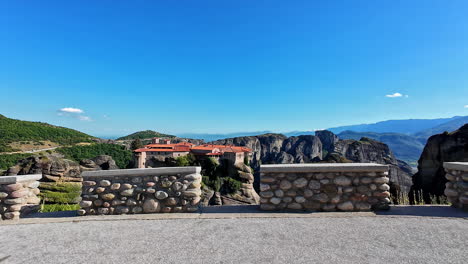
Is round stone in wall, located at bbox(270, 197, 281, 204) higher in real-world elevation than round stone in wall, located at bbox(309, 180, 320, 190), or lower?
lower

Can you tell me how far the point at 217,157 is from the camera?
54.3 metres

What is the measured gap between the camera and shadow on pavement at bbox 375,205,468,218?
170 inches

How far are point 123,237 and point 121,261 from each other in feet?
2.62

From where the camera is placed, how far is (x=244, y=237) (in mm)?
3541

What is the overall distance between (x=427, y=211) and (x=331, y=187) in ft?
6.37

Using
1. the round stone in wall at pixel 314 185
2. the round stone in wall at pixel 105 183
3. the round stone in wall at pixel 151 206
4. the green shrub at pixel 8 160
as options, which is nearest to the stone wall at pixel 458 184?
the round stone in wall at pixel 314 185

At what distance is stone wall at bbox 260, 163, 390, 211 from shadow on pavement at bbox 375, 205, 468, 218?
0.21m

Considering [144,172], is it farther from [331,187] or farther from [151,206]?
[331,187]

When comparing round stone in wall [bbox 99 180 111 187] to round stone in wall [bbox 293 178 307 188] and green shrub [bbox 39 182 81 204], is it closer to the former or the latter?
round stone in wall [bbox 293 178 307 188]

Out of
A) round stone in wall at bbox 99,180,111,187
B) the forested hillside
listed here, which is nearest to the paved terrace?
round stone in wall at bbox 99,180,111,187

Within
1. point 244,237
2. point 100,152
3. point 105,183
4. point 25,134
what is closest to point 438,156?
point 244,237

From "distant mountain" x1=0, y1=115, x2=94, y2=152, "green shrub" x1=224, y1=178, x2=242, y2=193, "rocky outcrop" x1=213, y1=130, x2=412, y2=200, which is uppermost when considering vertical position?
"distant mountain" x1=0, y1=115, x2=94, y2=152

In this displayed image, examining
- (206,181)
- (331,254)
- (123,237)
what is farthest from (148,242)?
(206,181)

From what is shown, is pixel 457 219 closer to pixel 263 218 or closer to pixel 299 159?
pixel 263 218
